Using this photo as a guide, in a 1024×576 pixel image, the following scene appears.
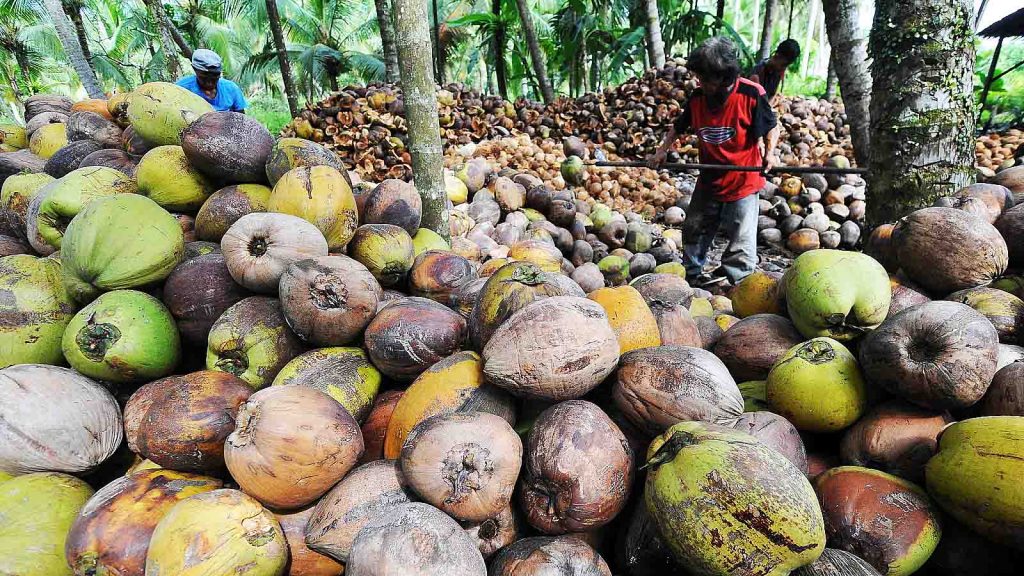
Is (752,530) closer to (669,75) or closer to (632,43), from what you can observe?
(669,75)

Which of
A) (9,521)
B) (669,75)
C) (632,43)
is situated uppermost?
(632,43)

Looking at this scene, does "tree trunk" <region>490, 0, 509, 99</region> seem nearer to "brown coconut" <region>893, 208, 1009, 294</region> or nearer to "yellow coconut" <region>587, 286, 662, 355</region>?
"brown coconut" <region>893, 208, 1009, 294</region>

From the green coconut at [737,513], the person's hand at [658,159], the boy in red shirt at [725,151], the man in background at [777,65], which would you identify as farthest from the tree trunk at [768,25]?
the green coconut at [737,513]

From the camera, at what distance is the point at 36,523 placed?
4.86 feet

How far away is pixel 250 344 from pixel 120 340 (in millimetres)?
441

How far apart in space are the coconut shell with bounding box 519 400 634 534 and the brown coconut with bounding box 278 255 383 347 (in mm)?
951

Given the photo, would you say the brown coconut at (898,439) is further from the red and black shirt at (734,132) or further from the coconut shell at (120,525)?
the red and black shirt at (734,132)

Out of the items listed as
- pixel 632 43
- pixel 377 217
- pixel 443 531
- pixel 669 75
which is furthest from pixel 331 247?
pixel 632 43

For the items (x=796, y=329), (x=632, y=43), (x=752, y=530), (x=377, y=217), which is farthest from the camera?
(x=632, y=43)

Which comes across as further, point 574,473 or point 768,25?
point 768,25

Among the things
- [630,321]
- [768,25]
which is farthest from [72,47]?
[768,25]

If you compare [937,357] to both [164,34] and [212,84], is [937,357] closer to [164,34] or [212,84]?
[212,84]

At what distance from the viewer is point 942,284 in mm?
2080

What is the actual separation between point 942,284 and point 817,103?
10.0 meters
